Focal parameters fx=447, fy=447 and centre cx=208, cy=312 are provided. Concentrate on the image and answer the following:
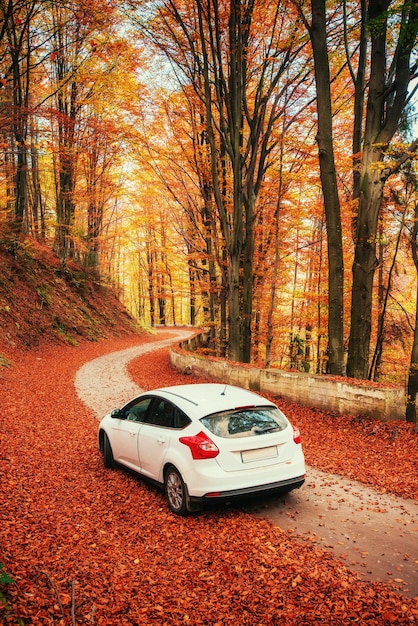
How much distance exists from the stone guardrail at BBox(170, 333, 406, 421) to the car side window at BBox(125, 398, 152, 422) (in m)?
4.93

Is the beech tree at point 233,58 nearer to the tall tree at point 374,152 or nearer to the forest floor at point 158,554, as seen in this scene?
the tall tree at point 374,152

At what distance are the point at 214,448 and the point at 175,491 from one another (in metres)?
0.89

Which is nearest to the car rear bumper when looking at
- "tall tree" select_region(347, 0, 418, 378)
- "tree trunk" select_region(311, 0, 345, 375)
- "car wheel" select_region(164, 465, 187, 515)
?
"car wheel" select_region(164, 465, 187, 515)

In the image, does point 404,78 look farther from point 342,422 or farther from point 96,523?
point 96,523

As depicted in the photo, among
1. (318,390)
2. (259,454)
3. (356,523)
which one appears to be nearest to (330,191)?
(318,390)

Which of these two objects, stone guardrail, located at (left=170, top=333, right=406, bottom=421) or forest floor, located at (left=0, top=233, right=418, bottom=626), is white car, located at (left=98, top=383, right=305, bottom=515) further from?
stone guardrail, located at (left=170, top=333, right=406, bottom=421)

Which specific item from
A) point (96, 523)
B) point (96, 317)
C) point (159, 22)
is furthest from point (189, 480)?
point (96, 317)

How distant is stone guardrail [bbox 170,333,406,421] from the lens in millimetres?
9094

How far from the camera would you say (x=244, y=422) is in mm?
5617

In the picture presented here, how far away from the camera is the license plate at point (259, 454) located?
5371 mm

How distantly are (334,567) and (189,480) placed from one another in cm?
182

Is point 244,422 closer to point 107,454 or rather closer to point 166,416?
point 166,416

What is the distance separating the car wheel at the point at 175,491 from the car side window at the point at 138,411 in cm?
114

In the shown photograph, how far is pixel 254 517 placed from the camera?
214 inches
